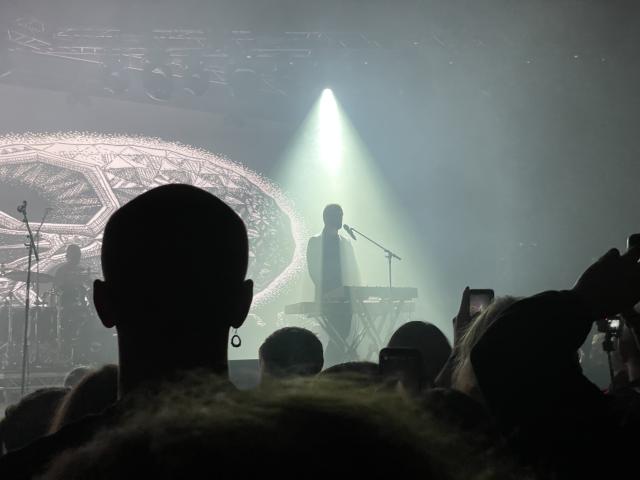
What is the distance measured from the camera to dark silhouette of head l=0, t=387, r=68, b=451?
1.75 m

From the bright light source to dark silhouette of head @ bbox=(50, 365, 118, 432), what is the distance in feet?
29.8

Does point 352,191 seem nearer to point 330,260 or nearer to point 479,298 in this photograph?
point 330,260

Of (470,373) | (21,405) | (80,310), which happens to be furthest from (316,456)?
(80,310)

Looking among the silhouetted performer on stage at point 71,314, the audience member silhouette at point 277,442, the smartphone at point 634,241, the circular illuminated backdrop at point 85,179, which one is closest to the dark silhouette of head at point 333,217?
the circular illuminated backdrop at point 85,179

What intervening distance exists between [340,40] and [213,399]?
30.6 ft

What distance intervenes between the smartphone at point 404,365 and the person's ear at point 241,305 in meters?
0.32

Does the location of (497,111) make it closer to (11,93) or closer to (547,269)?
(547,269)

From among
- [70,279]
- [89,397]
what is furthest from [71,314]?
[89,397]

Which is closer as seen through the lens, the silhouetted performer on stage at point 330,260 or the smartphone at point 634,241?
the smartphone at point 634,241

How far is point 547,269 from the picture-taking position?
9.62 meters

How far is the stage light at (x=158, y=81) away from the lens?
9.03m

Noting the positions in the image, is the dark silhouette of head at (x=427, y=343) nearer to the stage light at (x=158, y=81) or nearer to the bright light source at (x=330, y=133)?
the stage light at (x=158, y=81)

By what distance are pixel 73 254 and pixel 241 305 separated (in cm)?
786

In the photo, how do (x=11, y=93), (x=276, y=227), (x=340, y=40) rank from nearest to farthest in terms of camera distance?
(x=11, y=93) → (x=340, y=40) → (x=276, y=227)
